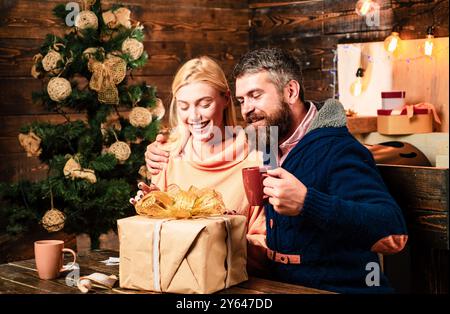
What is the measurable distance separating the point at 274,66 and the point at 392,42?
115 inches

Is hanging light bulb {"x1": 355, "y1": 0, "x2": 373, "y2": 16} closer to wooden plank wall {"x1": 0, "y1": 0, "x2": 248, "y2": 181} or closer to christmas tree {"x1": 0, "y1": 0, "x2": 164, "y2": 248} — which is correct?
wooden plank wall {"x1": 0, "y1": 0, "x2": 248, "y2": 181}

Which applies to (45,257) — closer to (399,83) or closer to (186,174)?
(186,174)

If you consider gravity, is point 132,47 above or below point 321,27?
below

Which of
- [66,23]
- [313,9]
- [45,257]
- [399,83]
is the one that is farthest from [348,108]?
[45,257]

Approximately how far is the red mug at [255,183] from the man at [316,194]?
0.11 ft

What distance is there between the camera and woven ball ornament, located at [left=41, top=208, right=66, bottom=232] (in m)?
3.35

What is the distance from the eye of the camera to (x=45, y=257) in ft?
6.19

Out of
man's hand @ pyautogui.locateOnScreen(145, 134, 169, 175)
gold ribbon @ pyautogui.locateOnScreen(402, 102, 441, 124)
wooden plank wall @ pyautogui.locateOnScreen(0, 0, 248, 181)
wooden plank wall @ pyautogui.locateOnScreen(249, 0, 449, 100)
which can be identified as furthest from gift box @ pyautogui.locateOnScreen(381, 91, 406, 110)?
man's hand @ pyautogui.locateOnScreen(145, 134, 169, 175)

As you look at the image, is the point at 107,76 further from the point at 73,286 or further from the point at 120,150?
the point at 73,286

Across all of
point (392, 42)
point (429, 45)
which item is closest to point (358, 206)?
point (429, 45)

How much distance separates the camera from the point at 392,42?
4793 mm

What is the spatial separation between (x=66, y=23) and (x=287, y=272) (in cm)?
203

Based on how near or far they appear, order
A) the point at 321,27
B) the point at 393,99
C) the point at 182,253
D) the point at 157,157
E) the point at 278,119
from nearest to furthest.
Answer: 1. the point at 182,253
2. the point at 278,119
3. the point at 157,157
4. the point at 393,99
5. the point at 321,27

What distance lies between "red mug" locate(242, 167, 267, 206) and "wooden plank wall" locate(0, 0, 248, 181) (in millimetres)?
2777
